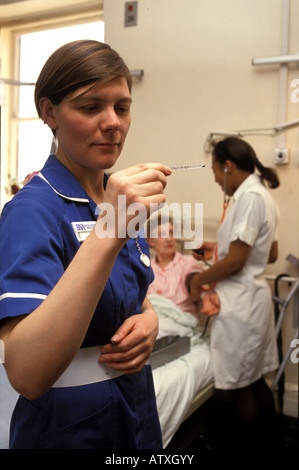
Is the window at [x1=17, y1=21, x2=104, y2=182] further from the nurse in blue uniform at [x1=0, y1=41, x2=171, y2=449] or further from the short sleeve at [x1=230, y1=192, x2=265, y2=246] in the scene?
the short sleeve at [x1=230, y1=192, x2=265, y2=246]

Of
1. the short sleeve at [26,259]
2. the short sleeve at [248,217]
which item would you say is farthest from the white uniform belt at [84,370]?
the short sleeve at [248,217]

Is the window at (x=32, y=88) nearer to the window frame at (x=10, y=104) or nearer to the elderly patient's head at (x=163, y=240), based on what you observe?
the window frame at (x=10, y=104)

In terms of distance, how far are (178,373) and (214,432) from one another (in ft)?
0.70

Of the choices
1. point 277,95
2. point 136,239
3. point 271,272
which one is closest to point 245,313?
point 271,272

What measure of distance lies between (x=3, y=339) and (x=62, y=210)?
0.16 metres

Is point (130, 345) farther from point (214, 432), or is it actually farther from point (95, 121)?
point (214, 432)

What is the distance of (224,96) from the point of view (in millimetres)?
812

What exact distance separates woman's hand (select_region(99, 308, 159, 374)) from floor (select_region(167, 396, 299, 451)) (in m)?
0.76

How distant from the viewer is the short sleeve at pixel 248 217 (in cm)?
105

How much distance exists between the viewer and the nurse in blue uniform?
1.26ft

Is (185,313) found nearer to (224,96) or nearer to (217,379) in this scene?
(217,379)

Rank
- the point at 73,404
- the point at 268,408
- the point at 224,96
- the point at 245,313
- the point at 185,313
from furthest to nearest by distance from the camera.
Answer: the point at 185,313 < the point at 245,313 < the point at 268,408 < the point at 224,96 < the point at 73,404

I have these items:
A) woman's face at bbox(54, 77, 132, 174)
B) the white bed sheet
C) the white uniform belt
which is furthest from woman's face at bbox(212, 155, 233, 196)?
the white bed sheet

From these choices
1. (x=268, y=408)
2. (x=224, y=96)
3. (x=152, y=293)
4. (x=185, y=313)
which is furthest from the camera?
(x=152, y=293)
